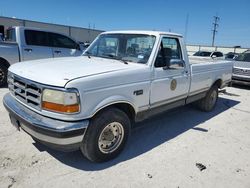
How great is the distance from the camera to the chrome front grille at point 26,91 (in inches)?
115

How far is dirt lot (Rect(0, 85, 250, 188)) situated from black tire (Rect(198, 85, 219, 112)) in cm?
117

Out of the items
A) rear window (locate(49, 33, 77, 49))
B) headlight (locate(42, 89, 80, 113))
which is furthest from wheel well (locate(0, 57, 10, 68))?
headlight (locate(42, 89, 80, 113))

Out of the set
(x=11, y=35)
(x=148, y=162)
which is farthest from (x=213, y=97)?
(x=11, y=35)

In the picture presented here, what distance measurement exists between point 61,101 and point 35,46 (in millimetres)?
6072

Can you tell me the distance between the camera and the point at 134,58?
393cm

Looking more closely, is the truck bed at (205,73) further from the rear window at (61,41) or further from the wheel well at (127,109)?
the rear window at (61,41)

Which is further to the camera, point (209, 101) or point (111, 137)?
point (209, 101)

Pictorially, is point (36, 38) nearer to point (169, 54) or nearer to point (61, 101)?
point (169, 54)

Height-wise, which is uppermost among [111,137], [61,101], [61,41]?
[61,41]

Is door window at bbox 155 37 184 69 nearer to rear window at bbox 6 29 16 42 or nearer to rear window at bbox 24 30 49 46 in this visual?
rear window at bbox 24 30 49 46

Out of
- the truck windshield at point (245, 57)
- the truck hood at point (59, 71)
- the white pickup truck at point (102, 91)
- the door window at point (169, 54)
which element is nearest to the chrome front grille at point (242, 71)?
the truck windshield at point (245, 57)

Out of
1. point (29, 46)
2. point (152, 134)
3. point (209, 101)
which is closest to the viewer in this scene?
point (152, 134)

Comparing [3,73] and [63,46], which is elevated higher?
[63,46]

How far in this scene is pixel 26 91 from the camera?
312 cm
